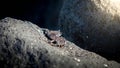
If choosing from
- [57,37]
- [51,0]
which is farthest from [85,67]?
[51,0]

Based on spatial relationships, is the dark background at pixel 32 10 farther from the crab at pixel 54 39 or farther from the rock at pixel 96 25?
the crab at pixel 54 39

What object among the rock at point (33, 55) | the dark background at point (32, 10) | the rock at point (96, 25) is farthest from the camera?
the dark background at point (32, 10)

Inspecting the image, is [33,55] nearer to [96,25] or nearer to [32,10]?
[96,25]

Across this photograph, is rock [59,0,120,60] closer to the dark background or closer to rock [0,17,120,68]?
rock [0,17,120,68]

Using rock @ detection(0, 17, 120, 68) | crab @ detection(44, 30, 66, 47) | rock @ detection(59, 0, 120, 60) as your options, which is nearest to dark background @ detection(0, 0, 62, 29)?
rock @ detection(59, 0, 120, 60)

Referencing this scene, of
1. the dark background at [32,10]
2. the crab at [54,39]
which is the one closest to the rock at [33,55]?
the crab at [54,39]

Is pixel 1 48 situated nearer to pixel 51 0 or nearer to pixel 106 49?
pixel 106 49
